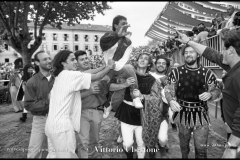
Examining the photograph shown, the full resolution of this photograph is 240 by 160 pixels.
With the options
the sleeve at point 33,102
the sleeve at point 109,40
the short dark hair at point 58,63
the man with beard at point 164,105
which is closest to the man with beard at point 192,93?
the man with beard at point 164,105

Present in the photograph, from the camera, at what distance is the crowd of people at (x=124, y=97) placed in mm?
2312

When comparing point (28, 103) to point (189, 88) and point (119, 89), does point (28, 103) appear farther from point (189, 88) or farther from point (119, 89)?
point (189, 88)

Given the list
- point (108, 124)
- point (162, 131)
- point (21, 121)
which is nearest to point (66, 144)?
point (162, 131)

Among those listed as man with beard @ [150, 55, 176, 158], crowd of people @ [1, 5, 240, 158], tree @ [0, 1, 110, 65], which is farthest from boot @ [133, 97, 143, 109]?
tree @ [0, 1, 110, 65]

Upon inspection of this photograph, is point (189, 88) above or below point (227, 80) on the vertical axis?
below

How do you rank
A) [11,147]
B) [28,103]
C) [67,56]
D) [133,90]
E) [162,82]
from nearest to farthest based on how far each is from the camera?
[67,56] < [28,103] < [133,90] < [162,82] < [11,147]

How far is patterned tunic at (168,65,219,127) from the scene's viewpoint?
9.62 ft

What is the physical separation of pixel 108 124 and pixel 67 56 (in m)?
4.33

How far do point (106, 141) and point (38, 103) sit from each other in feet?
8.01

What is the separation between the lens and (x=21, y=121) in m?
7.23

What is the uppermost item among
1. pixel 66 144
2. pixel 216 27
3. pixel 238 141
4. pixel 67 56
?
pixel 216 27

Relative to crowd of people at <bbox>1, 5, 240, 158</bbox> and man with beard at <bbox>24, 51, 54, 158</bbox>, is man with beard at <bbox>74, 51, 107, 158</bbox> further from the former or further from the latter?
man with beard at <bbox>24, 51, 54, 158</bbox>

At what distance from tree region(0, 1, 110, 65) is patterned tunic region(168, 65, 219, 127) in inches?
276

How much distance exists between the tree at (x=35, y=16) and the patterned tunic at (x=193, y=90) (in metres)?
7.02
